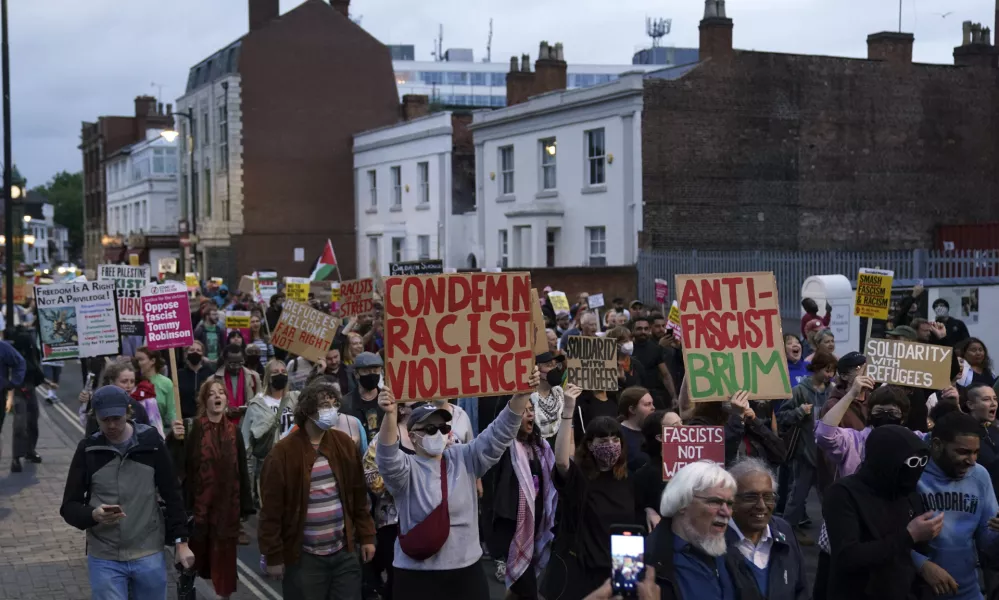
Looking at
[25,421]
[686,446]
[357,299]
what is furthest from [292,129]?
[686,446]

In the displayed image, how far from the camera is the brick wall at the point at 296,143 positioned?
47.1m

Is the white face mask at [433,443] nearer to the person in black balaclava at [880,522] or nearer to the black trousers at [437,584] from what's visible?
the black trousers at [437,584]

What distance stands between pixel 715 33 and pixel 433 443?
89.5 ft

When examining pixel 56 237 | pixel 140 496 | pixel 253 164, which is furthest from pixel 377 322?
pixel 56 237

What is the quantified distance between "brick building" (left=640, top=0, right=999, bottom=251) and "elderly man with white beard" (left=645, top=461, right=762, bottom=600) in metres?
26.0

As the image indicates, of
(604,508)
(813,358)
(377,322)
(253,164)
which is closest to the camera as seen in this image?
(604,508)

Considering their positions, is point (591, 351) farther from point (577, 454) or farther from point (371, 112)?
point (371, 112)

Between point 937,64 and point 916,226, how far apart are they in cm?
472

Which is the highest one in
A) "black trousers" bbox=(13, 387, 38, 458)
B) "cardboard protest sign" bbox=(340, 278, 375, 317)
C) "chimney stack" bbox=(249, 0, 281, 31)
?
"chimney stack" bbox=(249, 0, 281, 31)

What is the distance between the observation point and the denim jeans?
22.6 feet

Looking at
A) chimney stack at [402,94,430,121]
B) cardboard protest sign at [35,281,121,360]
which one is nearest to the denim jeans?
cardboard protest sign at [35,281,121,360]

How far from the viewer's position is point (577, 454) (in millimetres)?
6887

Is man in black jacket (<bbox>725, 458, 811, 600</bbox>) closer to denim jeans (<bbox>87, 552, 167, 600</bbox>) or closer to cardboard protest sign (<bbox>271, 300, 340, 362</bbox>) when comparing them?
denim jeans (<bbox>87, 552, 167, 600</bbox>)

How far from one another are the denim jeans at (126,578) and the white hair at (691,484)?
348 centimetres
